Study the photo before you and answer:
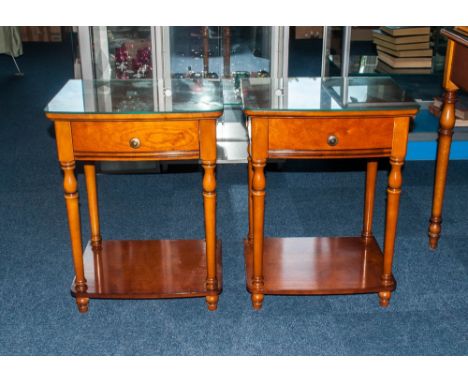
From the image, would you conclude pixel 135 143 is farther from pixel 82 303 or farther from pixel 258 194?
pixel 82 303

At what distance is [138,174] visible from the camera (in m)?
3.55

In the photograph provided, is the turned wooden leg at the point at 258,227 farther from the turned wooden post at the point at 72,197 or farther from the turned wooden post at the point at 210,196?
the turned wooden post at the point at 72,197

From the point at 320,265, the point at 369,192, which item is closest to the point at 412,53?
the point at 369,192

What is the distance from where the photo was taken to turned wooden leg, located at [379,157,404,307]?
6.78 ft

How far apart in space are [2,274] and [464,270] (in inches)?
71.7

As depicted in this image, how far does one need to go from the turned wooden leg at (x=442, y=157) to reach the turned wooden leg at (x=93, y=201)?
4.49 ft

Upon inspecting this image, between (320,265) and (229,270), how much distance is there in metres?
0.38

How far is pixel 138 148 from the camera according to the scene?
6.49 ft

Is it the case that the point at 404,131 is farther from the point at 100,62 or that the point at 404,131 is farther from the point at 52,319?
the point at 100,62

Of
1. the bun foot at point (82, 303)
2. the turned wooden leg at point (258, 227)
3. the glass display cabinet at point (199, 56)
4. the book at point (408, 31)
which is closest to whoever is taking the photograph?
the turned wooden leg at point (258, 227)

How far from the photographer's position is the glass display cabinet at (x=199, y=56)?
3.27 m

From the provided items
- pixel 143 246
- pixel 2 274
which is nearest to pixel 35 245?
pixel 2 274

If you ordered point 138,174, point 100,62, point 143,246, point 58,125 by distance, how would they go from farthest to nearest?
point 138,174, point 100,62, point 143,246, point 58,125

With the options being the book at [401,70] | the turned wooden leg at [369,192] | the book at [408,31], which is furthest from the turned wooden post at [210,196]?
the book at [408,31]
